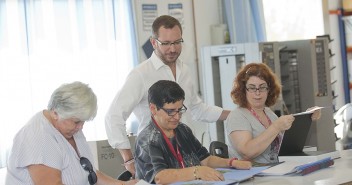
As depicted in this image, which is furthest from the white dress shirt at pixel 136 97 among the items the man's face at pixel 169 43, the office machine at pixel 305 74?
the office machine at pixel 305 74

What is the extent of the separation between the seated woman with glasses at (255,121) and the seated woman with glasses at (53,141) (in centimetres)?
98

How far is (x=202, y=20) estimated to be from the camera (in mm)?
7098

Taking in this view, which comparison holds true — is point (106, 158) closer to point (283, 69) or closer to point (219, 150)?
point (219, 150)

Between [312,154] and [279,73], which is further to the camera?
[279,73]

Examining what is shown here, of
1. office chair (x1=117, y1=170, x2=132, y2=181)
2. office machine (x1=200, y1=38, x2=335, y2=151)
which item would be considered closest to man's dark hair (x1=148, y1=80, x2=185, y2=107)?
office chair (x1=117, y1=170, x2=132, y2=181)

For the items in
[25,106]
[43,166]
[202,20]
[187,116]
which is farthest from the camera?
[202,20]

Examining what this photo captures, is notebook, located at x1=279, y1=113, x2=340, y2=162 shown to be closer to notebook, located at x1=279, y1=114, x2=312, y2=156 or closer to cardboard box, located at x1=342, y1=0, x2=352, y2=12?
notebook, located at x1=279, y1=114, x2=312, y2=156

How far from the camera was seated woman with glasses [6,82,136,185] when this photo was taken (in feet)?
8.73

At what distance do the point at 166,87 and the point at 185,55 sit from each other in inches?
158

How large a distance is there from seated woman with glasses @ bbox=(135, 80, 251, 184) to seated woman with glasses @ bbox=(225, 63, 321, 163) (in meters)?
0.35

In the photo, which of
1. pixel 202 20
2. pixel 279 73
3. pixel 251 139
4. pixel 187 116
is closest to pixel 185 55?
pixel 202 20

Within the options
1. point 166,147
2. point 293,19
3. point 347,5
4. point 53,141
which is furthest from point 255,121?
point 347,5

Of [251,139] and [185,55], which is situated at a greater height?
[185,55]

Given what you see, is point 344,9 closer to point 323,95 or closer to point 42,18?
point 323,95
